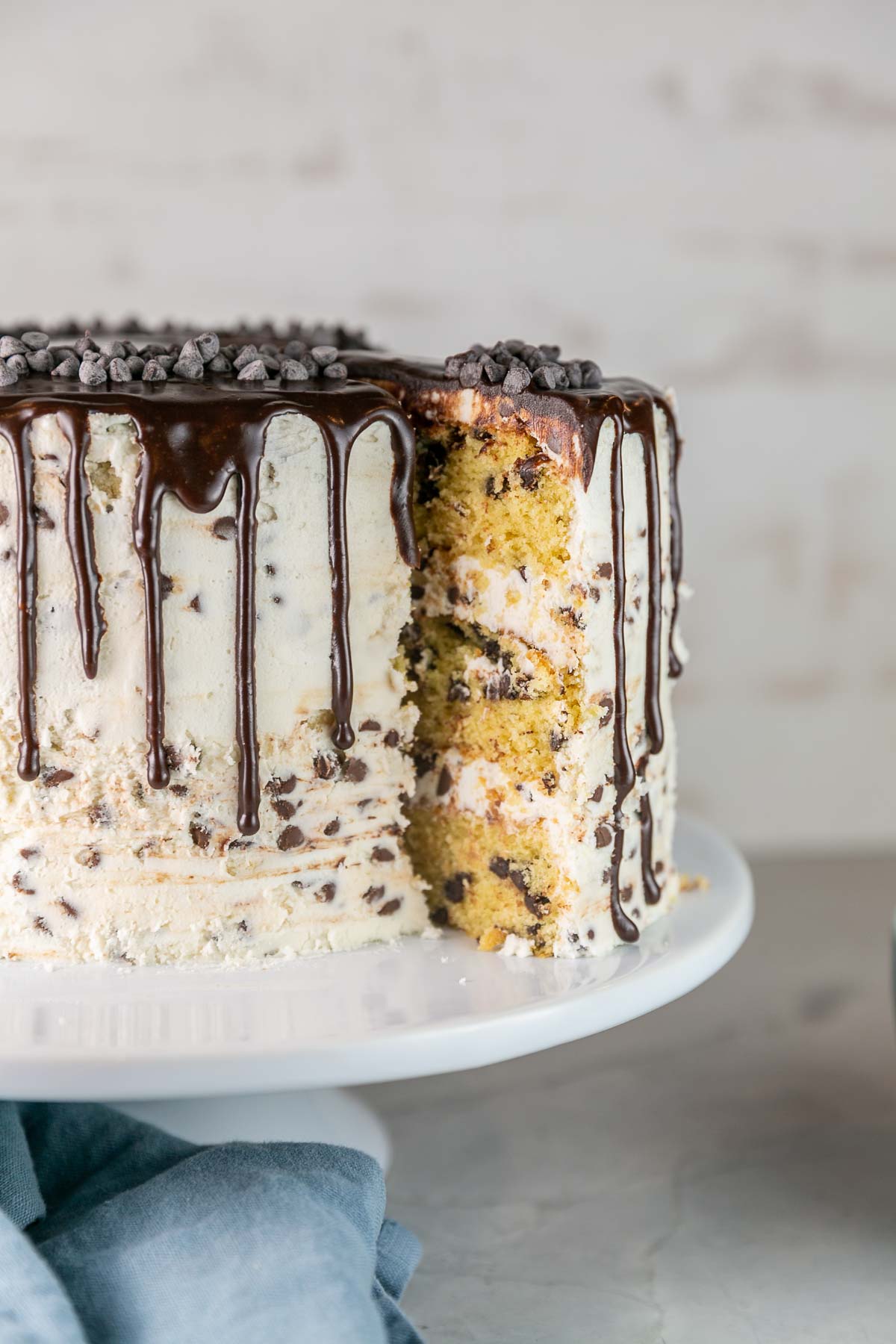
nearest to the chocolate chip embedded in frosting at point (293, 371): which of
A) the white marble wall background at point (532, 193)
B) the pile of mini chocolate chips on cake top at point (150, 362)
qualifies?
the pile of mini chocolate chips on cake top at point (150, 362)

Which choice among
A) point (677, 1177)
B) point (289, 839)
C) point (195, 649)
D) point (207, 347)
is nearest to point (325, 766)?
point (289, 839)

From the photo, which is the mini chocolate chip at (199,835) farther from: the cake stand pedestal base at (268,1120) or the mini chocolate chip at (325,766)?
the cake stand pedestal base at (268,1120)

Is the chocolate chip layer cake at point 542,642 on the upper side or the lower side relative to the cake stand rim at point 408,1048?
upper

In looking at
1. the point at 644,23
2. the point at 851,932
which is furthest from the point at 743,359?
the point at 851,932

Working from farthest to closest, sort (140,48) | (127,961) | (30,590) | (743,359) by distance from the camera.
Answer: (743,359) < (140,48) < (127,961) < (30,590)

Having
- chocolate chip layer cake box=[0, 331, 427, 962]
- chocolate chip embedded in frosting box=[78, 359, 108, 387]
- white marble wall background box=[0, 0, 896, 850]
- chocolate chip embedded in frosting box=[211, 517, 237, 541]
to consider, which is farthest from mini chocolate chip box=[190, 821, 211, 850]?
white marble wall background box=[0, 0, 896, 850]

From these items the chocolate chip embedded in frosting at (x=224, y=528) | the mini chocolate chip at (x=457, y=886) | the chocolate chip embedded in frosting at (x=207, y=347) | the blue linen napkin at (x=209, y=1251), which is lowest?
the blue linen napkin at (x=209, y=1251)

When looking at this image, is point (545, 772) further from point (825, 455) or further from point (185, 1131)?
point (825, 455)
